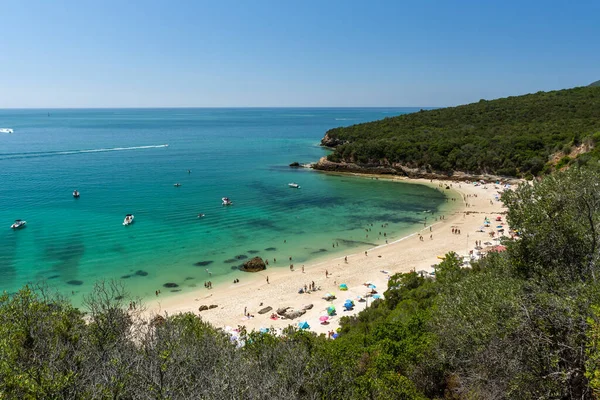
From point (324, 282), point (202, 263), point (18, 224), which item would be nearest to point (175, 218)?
point (202, 263)

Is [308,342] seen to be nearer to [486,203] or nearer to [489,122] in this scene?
[486,203]

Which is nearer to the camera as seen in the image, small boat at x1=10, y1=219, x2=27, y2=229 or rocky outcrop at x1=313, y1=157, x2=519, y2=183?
small boat at x1=10, y1=219, x2=27, y2=229

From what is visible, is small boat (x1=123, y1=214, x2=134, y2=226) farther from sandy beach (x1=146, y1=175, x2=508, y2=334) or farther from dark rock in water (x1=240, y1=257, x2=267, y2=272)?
sandy beach (x1=146, y1=175, x2=508, y2=334)

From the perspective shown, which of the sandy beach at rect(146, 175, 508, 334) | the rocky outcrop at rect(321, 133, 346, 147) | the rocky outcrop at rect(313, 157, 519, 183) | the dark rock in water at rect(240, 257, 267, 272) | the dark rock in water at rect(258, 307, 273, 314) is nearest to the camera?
the sandy beach at rect(146, 175, 508, 334)

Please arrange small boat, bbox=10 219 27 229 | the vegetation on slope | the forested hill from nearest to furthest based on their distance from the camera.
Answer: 1. the vegetation on slope
2. small boat, bbox=10 219 27 229
3. the forested hill

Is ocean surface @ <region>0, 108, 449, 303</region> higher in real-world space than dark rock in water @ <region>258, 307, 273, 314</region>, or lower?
higher

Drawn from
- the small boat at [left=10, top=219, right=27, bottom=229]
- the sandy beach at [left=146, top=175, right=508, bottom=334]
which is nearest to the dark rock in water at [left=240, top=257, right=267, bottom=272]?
the sandy beach at [left=146, top=175, right=508, bottom=334]

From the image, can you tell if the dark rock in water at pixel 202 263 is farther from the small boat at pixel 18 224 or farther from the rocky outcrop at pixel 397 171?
the rocky outcrop at pixel 397 171

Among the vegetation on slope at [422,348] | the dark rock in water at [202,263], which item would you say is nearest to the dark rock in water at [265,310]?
the dark rock in water at [202,263]
